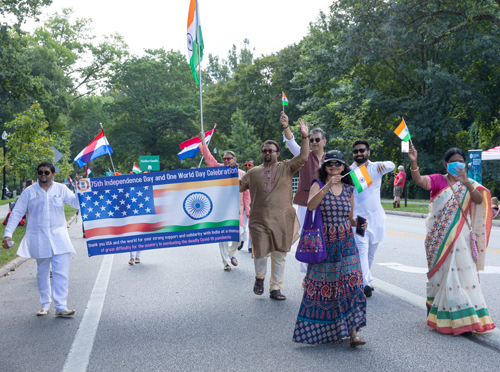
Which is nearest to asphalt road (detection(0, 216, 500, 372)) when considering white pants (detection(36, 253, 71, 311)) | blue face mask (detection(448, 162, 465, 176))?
white pants (detection(36, 253, 71, 311))

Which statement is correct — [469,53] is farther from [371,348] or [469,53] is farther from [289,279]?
[371,348]

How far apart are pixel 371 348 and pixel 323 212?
1.29m

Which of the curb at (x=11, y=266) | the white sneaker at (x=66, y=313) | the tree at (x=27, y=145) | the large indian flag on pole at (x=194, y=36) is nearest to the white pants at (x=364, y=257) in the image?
the white sneaker at (x=66, y=313)

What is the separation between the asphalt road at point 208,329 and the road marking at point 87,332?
0.04ft

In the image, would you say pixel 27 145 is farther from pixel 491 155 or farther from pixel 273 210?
pixel 273 210

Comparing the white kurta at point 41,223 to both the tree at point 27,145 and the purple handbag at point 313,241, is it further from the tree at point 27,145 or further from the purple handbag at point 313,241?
the tree at point 27,145

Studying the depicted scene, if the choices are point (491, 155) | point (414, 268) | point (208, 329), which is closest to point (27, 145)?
point (491, 155)

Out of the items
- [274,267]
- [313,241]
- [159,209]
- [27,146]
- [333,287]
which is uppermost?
[27,146]

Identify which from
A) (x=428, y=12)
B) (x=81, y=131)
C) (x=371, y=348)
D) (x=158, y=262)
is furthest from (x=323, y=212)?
(x=81, y=131)

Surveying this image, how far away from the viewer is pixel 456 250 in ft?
16.2

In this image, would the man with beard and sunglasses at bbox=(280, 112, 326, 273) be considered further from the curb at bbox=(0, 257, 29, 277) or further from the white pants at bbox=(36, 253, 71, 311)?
the curb at bbox=(0, 257, 29, 277)

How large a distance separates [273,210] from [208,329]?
6.12 ft

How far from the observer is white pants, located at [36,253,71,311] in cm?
615

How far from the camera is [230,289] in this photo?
7.37 m
